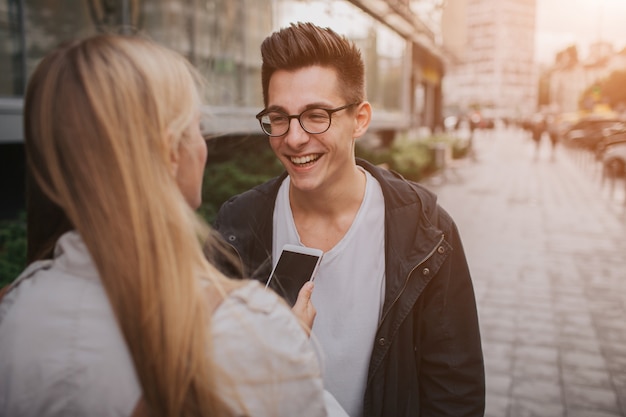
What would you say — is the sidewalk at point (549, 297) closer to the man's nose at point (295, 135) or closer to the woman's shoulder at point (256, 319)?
the man's nose at point (295, 135)

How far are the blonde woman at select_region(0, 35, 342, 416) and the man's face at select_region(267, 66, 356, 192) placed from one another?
1.02m

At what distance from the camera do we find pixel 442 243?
2.13 meters

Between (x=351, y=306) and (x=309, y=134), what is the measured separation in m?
0.68

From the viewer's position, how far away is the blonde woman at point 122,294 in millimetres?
1054

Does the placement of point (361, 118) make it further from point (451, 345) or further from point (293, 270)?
point (451, 345)

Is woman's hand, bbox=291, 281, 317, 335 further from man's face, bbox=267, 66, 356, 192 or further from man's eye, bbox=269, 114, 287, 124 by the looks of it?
man's eye, bbox=269, 114, 287, 124

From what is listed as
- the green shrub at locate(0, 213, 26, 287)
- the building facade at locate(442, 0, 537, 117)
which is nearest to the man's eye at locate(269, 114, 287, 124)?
the green shrub at locate(0, 213, 26, 287)

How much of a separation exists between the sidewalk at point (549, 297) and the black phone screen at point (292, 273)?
2.75 m

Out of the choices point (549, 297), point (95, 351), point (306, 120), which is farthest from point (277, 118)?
point (549, 297)

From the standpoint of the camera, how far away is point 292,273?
1.89m

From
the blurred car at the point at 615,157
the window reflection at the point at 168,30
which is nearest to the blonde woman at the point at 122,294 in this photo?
the window reflection at the point at 168,30

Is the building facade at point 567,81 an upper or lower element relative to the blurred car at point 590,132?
upper

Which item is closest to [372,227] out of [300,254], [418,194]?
[418,194]

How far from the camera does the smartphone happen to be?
185 centimetres
